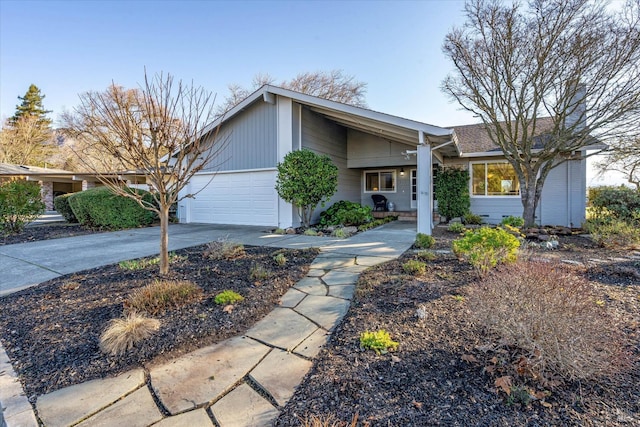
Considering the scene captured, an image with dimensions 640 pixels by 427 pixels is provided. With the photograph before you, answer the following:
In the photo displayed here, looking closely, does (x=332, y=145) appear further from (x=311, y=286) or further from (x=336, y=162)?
(x=311, y=286)

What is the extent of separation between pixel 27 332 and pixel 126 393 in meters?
1.74

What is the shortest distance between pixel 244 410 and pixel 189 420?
310 mm

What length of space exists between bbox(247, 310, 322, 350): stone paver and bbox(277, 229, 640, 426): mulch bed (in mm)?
316

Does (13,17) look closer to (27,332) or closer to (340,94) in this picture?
(27,332)

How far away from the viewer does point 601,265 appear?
4.88m

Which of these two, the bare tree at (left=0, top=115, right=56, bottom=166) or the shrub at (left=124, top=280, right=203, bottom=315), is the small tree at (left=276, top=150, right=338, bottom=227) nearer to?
the shrub at (left=124, top=280, right=203, bottom=315)

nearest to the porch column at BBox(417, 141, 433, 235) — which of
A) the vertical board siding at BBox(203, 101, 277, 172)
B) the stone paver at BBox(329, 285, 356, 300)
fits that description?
the stone paver at BBox(329, 285, 356, 300)

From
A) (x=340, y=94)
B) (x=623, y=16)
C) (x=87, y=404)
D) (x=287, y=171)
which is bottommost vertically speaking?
(x=87, y=404)

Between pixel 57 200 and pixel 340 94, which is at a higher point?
pixel 340 94

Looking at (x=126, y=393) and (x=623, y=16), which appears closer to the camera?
(x=126, y=393)

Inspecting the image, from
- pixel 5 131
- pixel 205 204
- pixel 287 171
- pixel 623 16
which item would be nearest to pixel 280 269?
pixel 287 171

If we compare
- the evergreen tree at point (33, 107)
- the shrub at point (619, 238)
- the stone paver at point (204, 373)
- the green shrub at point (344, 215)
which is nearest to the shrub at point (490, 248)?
the stone paver at point (204, 373)

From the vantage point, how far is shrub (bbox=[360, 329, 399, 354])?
2.43 meters

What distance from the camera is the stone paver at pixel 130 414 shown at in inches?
69.8
